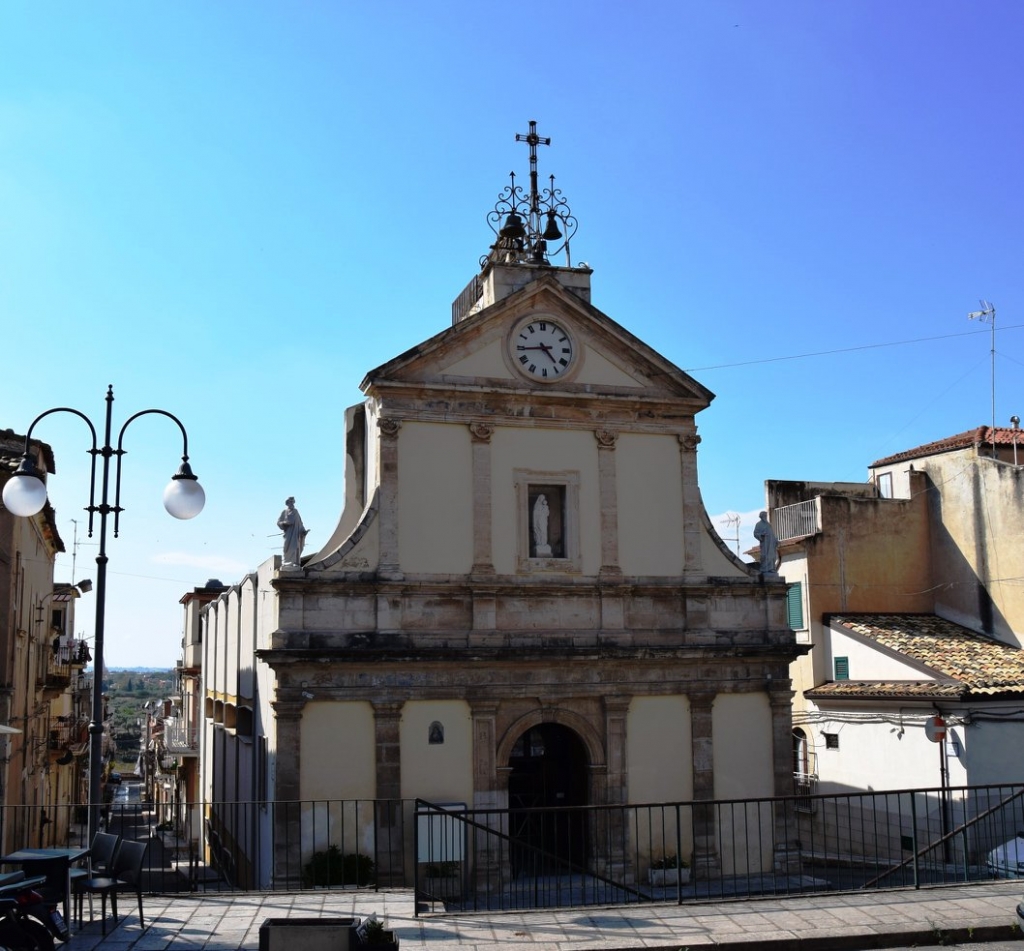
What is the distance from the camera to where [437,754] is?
730 inches

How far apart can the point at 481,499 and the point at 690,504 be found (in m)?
4.12

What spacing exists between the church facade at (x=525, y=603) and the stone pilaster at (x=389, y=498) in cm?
3

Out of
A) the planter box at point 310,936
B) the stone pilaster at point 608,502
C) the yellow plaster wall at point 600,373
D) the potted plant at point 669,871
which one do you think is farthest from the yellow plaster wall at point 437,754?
the planter box at point 310,936

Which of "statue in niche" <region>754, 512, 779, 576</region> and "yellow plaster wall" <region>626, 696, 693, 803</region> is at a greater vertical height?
"statue in niche" <region>754, 512, 779, 576</region>

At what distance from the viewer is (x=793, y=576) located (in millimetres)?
27641

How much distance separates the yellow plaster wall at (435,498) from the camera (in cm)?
1919

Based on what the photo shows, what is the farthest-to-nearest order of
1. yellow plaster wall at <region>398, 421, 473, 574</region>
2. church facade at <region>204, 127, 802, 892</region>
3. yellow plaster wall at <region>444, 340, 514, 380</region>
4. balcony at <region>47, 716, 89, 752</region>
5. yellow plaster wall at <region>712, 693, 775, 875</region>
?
balcony at <region>47, 716, 89, 752</region> → yellow plaster wall at <region>444, 340, 514, 380</region> → yellow plaster wall at <region>712, 693, 775, 875</region> → yellow plaster wall at <region>398, 421, 473, 574</region> → church facade at <region>204, 127, 802, 892</region>

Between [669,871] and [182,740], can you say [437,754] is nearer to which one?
[669,871]

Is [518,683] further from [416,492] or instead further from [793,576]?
[793,576]

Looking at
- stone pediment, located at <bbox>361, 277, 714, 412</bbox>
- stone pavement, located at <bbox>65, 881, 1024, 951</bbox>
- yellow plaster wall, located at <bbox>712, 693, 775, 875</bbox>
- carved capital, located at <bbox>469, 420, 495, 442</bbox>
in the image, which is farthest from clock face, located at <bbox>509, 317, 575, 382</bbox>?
stone pavement, located at <bbox>65, 881, 1024, 951</bbox>

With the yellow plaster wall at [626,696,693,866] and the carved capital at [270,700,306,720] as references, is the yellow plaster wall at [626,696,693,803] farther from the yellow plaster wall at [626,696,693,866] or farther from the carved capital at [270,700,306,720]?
the carved capital at [270,700,306,720]

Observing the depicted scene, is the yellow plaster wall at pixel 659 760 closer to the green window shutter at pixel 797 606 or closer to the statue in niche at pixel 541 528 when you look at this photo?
the statue in niche at pixel 541 528

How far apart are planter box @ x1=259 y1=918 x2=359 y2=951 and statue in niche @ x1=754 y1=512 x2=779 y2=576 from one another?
1316 centimetres

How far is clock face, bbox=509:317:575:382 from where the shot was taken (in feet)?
66.7
